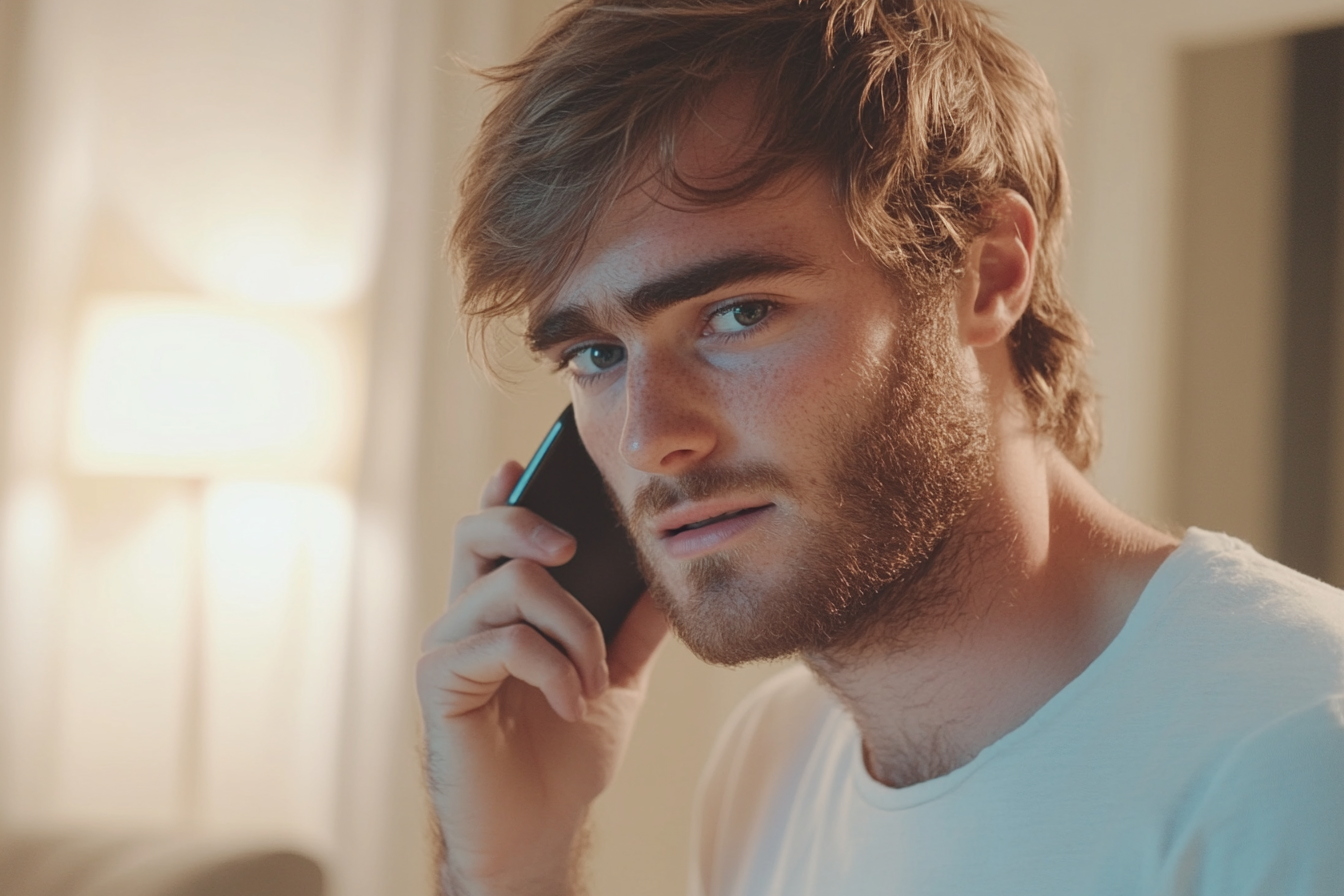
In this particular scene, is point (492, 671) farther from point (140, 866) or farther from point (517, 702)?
point (140, 866)

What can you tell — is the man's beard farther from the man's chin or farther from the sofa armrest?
the sofa armrest

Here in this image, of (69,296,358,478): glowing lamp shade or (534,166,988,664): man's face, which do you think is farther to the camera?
(69,296,358,478): glowing lamp shade

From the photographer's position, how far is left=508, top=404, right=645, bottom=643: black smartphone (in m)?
1.25

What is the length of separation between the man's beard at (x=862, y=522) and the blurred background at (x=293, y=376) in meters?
0.89

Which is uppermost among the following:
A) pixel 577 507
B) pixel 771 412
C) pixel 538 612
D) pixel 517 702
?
pixel 771 412

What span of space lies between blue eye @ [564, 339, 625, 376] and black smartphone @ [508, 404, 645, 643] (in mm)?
118

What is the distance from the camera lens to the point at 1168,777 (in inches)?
32.9

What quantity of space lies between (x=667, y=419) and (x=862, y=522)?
0.64ft

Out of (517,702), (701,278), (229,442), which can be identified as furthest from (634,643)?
(229,442)

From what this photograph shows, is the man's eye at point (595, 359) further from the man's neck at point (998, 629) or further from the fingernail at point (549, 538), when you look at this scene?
the man's neck at point (998, 629)

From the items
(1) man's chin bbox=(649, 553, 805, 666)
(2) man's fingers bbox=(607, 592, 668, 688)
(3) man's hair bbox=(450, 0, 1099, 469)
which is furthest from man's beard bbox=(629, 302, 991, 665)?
(2) man's fingers bbox=(607, 592, 668, 688)

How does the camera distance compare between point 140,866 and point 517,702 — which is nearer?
point 517,702

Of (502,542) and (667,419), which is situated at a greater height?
(667,419)

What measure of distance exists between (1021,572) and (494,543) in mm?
540
